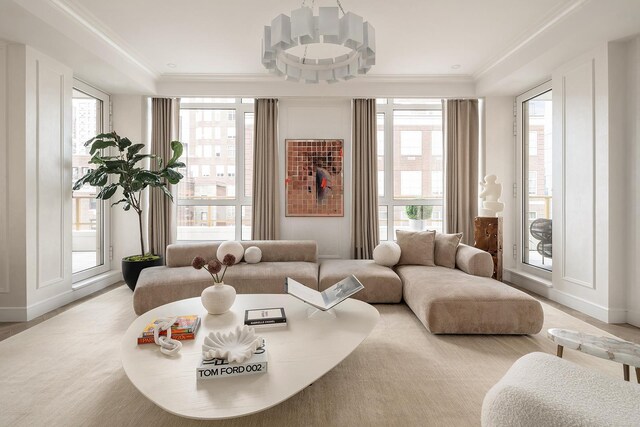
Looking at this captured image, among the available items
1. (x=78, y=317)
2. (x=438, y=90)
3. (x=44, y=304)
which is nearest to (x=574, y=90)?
(x=438, y=90)

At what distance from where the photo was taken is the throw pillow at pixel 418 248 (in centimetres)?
377

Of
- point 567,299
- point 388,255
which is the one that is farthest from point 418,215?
point 567,299

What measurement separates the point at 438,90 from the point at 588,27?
202 centimetres

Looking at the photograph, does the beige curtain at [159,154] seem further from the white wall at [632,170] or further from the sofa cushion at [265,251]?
the white wall at [632,170]

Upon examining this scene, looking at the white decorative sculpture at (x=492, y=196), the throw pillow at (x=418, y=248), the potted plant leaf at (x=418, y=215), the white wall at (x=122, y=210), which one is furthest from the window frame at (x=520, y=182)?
the white wall at (x=122, y=210)

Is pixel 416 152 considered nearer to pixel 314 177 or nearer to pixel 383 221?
pixel 383 221

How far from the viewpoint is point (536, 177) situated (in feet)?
14.1

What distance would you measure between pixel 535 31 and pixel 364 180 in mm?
2529

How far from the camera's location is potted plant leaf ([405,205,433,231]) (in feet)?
16.6

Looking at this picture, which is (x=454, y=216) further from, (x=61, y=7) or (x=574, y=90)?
(x=61, y=7)

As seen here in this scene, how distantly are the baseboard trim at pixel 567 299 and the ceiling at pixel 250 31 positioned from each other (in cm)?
243

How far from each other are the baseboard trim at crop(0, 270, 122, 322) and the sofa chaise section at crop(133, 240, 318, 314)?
92cm

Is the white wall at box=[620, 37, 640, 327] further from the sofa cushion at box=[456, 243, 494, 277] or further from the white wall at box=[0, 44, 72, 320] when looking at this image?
the white wall at box=[0, 44, 72, 320]

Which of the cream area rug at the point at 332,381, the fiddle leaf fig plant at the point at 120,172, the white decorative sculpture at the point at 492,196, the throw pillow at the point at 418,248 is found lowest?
the cream area rug at the point at 332,381
